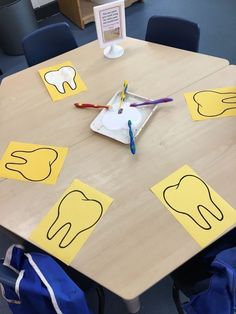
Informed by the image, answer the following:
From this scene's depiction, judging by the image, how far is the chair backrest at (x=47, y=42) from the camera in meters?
1.79

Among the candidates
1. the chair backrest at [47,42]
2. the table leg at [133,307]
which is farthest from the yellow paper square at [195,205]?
the chair backrest at [47,42]

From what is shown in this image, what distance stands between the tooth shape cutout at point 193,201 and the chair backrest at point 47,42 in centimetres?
118

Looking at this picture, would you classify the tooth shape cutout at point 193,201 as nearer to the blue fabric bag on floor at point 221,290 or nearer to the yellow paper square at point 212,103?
the blue fabric bag on floor at point 221,290

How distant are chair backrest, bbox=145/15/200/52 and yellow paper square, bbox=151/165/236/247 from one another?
34.6 inches

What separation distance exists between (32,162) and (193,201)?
60 centimetres

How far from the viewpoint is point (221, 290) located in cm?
84

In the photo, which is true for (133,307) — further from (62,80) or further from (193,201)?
(62,80)

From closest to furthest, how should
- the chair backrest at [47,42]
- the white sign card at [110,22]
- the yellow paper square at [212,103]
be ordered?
the yellow paper square at [212,103]
the white sign card at [110,22]
the chair backrest at [47,42]

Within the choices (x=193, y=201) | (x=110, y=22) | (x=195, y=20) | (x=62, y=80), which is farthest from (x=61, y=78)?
(x=195, y=20)

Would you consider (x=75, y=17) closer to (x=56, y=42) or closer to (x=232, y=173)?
(x=56, y=42)

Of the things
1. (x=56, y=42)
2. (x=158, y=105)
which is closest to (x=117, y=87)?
(x=158, y=105)

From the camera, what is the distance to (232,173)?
1.09m

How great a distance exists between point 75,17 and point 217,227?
9.03ft

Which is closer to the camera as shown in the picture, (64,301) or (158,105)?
(64,301)
